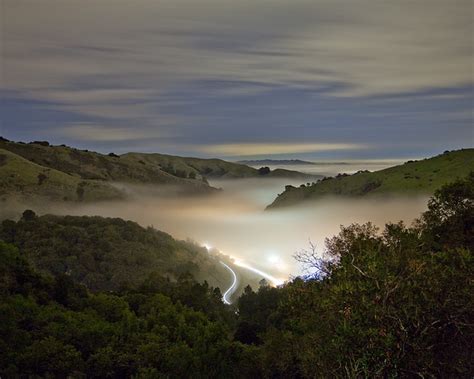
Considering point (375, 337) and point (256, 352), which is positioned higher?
point (375, 337)

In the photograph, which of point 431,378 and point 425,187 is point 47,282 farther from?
point 425,187

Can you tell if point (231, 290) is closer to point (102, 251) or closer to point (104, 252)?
point (104, 252)

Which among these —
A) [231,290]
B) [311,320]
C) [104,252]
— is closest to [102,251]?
[104,252]

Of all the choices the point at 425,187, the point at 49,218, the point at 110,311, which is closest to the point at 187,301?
the point at 110,311

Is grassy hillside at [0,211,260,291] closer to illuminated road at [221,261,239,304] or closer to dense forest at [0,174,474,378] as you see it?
illuminated road at [221,261,239,304]

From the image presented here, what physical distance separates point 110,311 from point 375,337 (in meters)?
41.5

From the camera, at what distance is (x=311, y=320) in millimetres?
26641

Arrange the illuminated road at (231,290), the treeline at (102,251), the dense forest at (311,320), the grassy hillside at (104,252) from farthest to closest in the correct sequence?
the grassy hillside at (104,252) < the treeline at (102,251) < the illuminated road at (231,290) < the dense forest at (311,320)

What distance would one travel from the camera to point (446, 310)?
22.7 meters

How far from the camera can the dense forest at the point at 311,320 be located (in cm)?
2158

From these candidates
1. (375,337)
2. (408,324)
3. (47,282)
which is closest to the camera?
(375,337)

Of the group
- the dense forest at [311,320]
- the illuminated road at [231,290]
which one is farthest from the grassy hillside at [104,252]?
the dense forest at [311,320]

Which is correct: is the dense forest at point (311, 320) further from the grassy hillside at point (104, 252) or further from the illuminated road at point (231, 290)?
the grassy hillside at point (104, 252)

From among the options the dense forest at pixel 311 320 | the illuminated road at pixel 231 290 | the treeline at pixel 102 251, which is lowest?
the illuminated road at pixel 231 290
